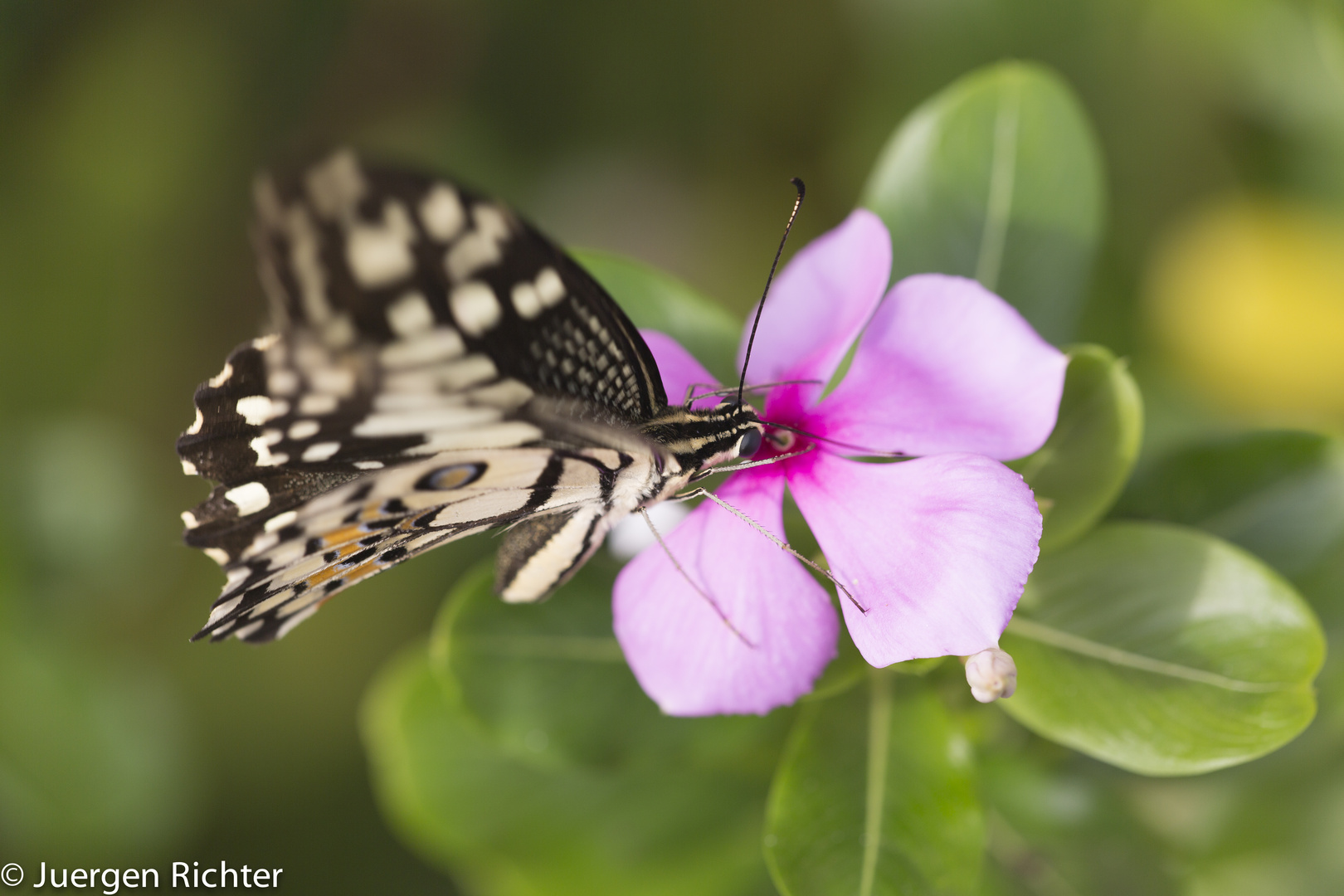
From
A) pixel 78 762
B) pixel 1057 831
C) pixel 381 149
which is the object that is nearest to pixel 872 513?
pixel 1057 831

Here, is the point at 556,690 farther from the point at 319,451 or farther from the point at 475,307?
the point at 475,307

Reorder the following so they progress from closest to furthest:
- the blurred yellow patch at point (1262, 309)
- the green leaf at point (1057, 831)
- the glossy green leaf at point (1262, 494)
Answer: the glossy green leaf at point (1262, 494), the green leaf at point (1057, 831), the blurred yellow patch at point (1262, 309)

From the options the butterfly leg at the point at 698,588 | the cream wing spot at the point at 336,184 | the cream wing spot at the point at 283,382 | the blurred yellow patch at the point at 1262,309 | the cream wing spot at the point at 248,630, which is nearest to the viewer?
the cream wing spot at the point at 336,184

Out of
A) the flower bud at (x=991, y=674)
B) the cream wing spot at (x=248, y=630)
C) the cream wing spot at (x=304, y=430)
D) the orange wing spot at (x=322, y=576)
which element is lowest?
the flower bud at (x=991, y=674)

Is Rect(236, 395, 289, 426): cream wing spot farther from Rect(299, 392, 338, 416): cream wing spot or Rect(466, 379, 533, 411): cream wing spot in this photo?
Rect(466, 379, 533, 411): cream wing spot

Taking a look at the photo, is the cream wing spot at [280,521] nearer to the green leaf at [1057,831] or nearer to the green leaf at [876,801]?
the green leaf at [876,801]

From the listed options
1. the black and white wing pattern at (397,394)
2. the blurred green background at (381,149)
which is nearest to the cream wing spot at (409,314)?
the black and white wing pattern at (397,394)
